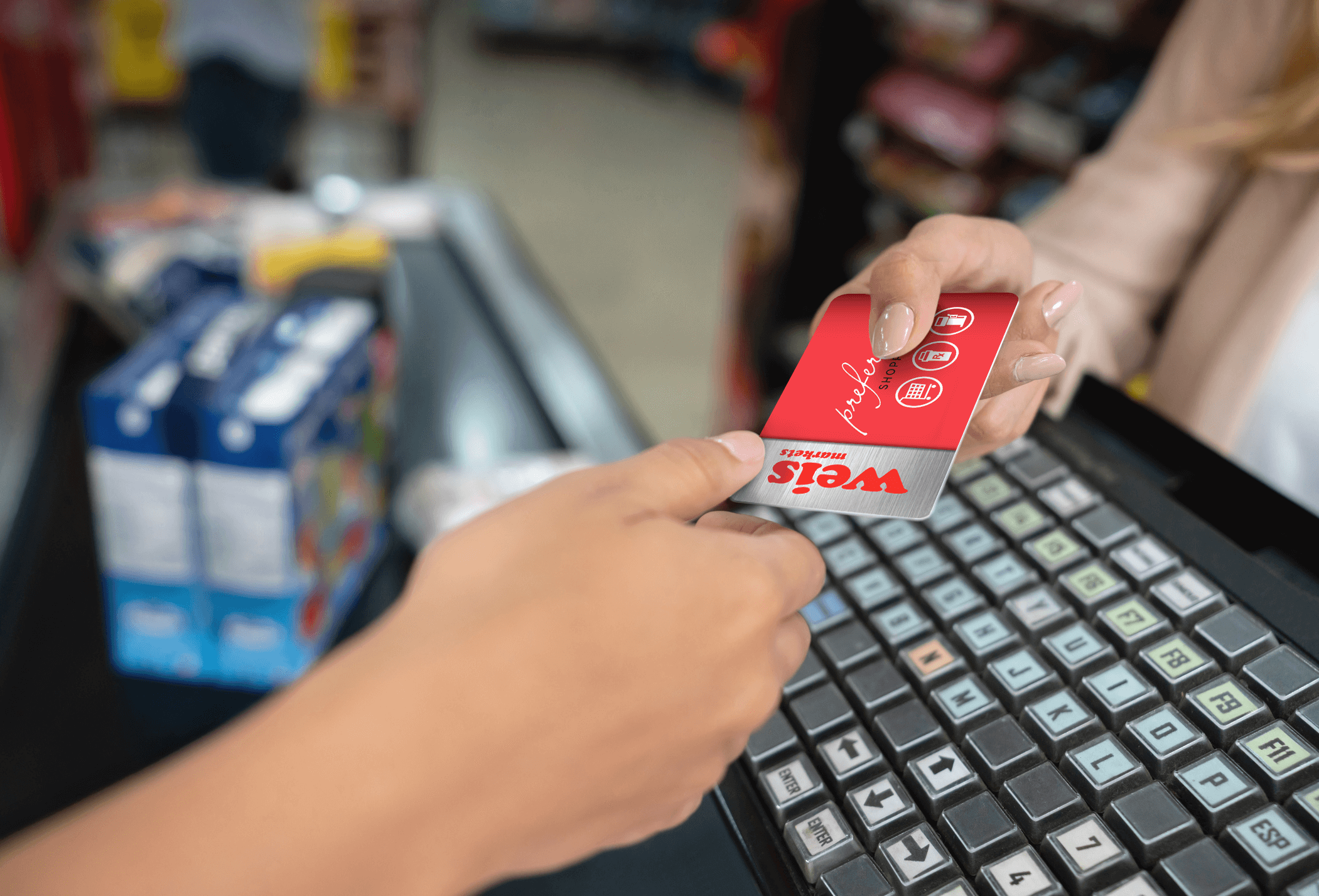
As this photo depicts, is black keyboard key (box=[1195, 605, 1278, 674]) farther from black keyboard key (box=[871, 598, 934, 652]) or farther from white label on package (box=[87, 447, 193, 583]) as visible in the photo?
white label on package (box=[87, 447, 193, 583])

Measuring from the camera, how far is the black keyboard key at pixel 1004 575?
530 millimetres

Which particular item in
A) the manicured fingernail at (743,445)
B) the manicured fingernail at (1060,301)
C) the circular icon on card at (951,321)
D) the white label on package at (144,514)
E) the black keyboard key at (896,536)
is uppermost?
the manicured fingernail at (1060,301)

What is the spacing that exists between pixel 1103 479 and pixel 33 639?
82 centimetres

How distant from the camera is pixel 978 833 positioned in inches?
16.7

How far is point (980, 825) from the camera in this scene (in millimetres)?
426

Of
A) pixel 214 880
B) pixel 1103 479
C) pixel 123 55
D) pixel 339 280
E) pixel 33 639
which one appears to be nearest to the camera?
pixel 214 880

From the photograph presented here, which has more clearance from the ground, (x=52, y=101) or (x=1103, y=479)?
(x=1103, y=479)

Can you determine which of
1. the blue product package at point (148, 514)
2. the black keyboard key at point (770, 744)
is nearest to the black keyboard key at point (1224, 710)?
the black keyboard key at point (770, 744)

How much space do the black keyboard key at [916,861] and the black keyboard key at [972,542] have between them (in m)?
0.19

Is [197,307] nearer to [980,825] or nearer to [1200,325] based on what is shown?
[980,825]

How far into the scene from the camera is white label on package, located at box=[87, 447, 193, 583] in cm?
63

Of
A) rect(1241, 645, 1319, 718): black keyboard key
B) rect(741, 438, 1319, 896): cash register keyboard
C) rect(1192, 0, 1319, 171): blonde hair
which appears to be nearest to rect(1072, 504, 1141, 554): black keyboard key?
rect(741, 438, 1319, 896): cash register keyboard

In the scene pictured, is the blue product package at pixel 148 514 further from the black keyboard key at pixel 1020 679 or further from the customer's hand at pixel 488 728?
the black keyboard key at pixel 1020 679

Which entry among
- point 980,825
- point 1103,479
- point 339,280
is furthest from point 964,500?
point 339,280
